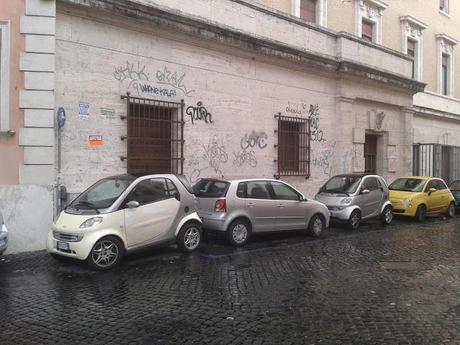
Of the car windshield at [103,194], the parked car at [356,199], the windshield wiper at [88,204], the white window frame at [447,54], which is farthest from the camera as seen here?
the white window frame at [447,54]

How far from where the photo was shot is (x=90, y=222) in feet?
25.8

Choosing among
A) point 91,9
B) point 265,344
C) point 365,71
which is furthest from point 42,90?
point 365,71

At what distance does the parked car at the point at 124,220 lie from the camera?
7852 mm

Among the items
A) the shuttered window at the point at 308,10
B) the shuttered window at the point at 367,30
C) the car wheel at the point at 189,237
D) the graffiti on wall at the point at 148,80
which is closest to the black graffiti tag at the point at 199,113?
the graffiti on wall at the point at 148,80

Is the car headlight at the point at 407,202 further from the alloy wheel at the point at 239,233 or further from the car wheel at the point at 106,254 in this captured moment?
the car wheel at the point at 106,254

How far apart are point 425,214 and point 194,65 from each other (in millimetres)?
9002

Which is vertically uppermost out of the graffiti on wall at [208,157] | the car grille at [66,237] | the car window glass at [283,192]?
the graffiti on wall at [208,157]

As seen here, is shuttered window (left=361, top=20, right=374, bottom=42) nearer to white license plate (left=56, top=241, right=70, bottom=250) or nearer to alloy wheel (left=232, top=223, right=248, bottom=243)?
alloy wheel (left=232, top=223, right=248, bottom=243)

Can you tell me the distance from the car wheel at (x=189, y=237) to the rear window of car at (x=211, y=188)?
36.4 inches

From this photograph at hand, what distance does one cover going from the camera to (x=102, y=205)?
8.23 m

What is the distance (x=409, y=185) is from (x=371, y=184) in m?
2.90

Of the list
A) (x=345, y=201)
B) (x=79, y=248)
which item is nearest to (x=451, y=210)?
(x=345, y=201)

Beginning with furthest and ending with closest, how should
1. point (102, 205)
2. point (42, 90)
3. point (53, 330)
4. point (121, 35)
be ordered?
point (121, 35), point (42, 90), point (102, 205), point (53, 330)

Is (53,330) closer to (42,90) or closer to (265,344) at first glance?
(265,344)
